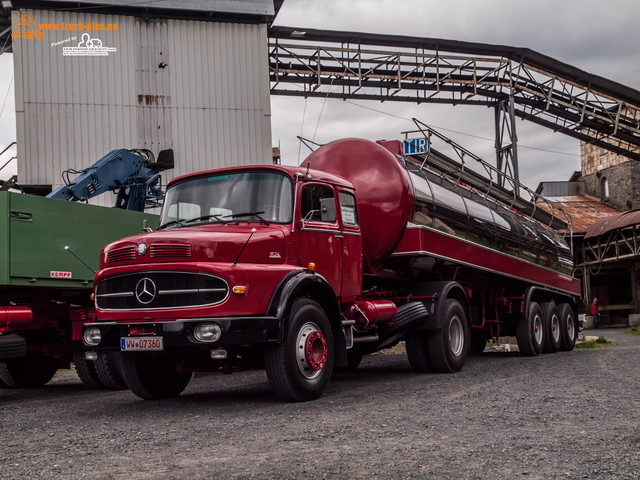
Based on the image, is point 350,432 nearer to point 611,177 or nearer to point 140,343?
point 140,343

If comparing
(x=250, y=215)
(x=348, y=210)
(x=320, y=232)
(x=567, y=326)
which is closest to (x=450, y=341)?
(x=348, y=210)

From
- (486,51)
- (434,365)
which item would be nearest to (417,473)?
(434,365)

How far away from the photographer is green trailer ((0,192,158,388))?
358 inches

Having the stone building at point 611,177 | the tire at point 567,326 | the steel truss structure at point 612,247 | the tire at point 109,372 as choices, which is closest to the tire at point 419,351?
the tire at point 109,372

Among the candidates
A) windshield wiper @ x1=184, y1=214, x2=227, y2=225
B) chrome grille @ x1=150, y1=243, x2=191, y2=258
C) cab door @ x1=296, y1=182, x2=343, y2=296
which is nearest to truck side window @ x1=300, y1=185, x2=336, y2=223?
cab door @ x1=296, y1=182, x2=343, y2=296

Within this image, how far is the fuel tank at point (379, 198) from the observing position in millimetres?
10422

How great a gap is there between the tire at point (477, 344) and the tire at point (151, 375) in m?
8.70

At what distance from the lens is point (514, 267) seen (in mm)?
14312

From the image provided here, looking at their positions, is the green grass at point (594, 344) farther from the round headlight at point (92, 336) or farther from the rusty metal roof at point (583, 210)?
the rusty metal roof at point (583, 210)

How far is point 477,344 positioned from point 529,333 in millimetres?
2014

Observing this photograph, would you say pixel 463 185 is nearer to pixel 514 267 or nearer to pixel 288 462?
pixel 514 267

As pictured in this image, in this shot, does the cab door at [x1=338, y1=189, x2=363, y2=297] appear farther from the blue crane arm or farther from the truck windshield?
the blue crane arm

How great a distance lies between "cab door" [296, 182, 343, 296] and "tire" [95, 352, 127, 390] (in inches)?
141

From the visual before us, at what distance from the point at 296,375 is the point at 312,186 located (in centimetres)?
236
